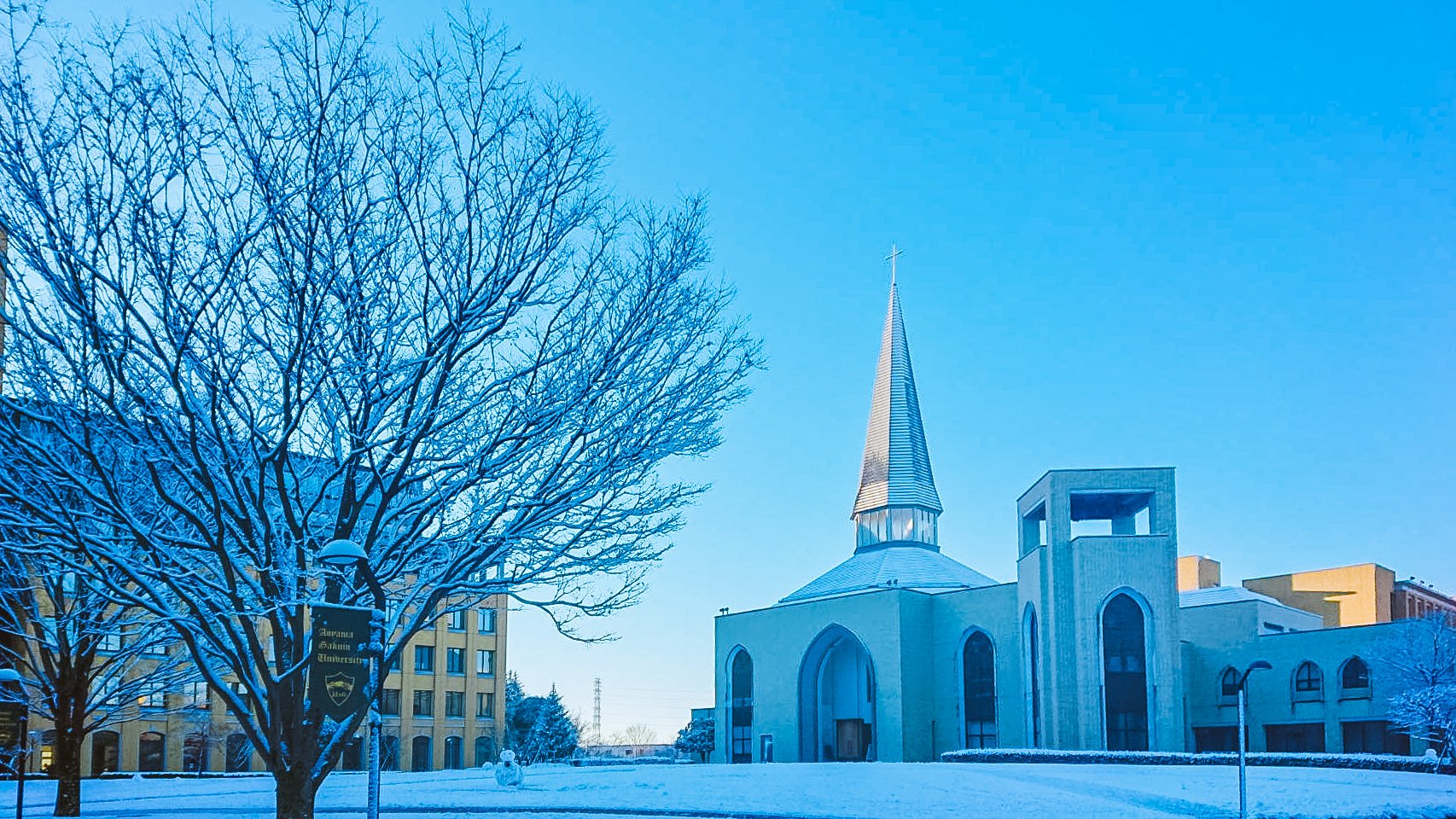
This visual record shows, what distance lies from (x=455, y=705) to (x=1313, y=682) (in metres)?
37.8

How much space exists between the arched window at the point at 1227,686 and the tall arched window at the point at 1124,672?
24.6 ft

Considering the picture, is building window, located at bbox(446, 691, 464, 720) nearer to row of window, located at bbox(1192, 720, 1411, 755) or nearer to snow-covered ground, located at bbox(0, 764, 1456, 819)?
snow-covered ground, located at bbox(0, 764, 1456, 819)

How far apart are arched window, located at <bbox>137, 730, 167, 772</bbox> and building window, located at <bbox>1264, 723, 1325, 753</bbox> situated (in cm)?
4264

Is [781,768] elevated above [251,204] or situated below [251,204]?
below

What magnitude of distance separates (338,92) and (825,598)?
4591 centimetres

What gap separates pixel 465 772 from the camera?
127 ft

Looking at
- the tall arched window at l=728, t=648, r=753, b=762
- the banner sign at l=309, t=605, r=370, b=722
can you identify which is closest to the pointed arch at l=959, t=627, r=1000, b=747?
the tall arched window at l=728, t=648, r=753, b=762

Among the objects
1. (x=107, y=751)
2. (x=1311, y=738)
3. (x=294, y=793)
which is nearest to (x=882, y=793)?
(x=294, y=793)

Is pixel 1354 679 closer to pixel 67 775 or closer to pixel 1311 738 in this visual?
pixel 1311 738

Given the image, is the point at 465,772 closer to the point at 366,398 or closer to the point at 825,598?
the point at 825,598

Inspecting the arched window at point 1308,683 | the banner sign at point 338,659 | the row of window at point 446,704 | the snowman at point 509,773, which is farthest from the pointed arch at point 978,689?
the banner sign at point 338,659

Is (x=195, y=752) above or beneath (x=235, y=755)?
above

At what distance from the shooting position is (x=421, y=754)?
59000mm

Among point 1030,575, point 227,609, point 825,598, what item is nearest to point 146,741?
point 825,598
